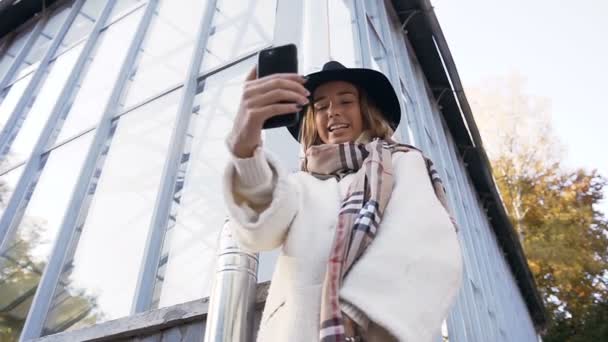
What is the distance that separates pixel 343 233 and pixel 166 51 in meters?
3.50

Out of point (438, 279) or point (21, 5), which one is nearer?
point (438, 279)

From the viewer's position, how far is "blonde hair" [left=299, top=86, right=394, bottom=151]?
179cm

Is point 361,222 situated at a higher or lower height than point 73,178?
lower

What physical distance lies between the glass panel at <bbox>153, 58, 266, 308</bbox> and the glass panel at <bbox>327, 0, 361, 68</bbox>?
0.63 m

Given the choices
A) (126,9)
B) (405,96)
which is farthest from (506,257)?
(126,9)

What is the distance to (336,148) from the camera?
1598 millimetres

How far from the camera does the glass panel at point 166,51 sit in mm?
4074

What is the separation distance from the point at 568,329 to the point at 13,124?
11.8 meters

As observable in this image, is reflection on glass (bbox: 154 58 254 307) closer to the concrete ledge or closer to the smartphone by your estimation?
the concrete ledge

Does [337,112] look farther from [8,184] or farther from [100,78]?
[8,184]

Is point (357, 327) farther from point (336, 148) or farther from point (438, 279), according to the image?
point (336, 148)

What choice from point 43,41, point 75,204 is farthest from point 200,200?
point 43,41

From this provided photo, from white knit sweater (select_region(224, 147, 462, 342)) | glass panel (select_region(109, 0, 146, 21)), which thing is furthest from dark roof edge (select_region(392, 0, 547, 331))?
white knit sweater (select_region(224, 147, 462, 342))

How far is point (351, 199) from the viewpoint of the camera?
4.45ft
